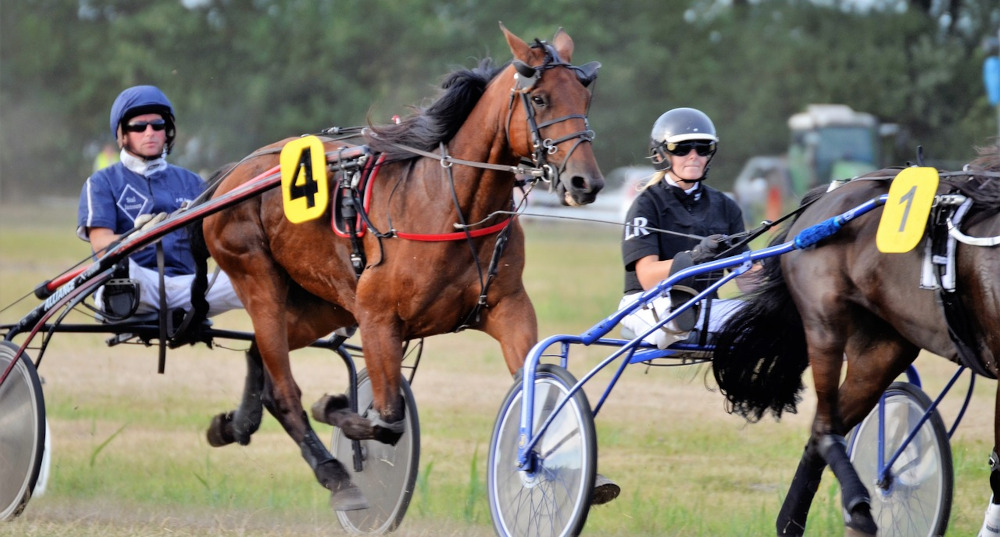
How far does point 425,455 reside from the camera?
7000mm

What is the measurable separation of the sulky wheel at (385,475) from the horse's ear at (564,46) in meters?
1.36

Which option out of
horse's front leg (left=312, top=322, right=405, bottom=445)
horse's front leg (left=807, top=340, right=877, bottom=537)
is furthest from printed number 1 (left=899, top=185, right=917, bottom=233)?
horse's front leg (left=312, top=322, right=405, bottom=445)

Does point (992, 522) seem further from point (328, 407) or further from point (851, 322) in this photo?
point (328, 407)

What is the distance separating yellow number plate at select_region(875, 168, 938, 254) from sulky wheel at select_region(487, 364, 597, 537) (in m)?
1.00

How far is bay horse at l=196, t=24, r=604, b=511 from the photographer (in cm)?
444

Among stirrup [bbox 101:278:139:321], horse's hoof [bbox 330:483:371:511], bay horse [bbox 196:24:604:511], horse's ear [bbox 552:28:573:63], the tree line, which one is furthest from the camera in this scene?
the tree line

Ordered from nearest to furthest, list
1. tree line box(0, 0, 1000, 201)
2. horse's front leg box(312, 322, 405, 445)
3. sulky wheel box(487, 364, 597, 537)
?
sulky wheel box(487, 364, 597, 537) → horse's front leg box(312, 322, 405, 445) → tree line box(0, 0, 1000, 201)

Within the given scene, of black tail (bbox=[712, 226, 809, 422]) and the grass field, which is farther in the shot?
the grass field

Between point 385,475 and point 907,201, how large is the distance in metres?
2.44

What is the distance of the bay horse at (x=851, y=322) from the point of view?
3.79 metres

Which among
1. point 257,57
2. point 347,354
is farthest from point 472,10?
point 347,354

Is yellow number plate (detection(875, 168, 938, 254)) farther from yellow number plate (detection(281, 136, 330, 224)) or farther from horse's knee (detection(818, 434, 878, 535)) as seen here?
yellow number plate (detection(281, 136, 330, 224))

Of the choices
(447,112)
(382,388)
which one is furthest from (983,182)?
(382,388)

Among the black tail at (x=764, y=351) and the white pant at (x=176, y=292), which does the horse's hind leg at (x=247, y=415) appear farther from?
the black tail at (x=764, y=351)
